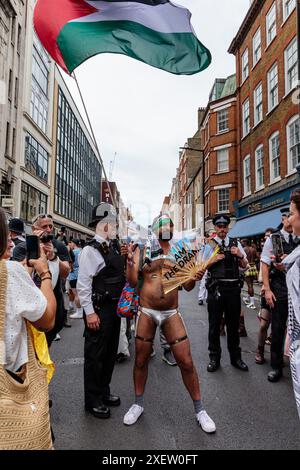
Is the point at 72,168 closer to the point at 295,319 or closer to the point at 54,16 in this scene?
the point at 54,16

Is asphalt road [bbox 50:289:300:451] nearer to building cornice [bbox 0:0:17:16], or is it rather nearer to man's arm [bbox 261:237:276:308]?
man's arm [bbox 261:237:276:308]

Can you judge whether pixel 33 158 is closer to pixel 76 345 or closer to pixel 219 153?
pixel 219 153

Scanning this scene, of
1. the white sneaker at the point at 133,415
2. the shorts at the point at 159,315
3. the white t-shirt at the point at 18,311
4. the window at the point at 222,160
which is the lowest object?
the white sneaker at the point at 133,415

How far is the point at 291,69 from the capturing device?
620 inches

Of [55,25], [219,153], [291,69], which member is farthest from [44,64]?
[55,25]

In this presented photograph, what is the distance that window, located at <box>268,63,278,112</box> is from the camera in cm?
1750

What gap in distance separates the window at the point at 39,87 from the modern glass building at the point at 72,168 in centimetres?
381

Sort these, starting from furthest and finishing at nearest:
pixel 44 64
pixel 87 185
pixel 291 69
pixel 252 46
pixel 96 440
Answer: pixel 87 185 → pixel 44 64 → pixel 252 46 → pixel 291 69 → pixel 96 440

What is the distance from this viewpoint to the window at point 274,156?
17.4 metres

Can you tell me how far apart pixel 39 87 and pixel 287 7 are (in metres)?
19.8

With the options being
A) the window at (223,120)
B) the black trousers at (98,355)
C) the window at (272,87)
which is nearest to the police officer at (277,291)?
the black trousers at (98,355)

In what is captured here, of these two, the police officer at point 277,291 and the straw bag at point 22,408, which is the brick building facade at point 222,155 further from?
the straw bag at point 22,408

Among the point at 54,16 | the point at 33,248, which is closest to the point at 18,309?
the point at 33,248
